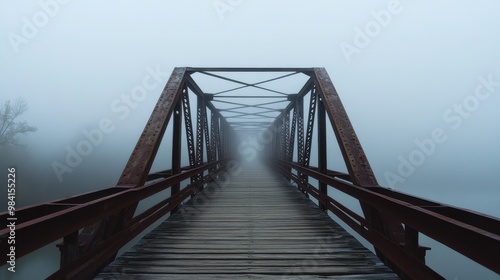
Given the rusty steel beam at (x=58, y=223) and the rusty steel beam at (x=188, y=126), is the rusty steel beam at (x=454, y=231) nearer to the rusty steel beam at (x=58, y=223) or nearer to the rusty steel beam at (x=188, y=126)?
the rusty steel beam at (x=58, y=223)

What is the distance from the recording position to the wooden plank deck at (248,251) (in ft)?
10.4

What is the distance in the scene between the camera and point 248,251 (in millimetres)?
3904

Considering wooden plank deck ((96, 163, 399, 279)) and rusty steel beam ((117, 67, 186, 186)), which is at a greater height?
rusty steel beam ((117, 67, 186, 186))

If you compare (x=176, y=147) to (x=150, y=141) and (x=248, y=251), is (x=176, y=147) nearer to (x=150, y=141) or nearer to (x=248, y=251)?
(x=150, y=141)

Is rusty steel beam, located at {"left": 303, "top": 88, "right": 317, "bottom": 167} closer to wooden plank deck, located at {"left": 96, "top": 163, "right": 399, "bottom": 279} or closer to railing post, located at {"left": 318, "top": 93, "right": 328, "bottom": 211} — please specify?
railing post, located at {"left": 318, "top": 93, "right": 328, "bottom": 211}

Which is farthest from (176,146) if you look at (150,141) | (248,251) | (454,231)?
(454,231)

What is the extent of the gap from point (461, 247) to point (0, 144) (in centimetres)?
5089

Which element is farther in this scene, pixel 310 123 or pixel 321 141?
pixel 310 123

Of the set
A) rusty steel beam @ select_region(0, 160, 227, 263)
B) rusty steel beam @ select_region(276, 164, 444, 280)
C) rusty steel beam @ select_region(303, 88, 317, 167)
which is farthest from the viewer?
rusty steel beam @ select_region(303, 88, 317, 167)

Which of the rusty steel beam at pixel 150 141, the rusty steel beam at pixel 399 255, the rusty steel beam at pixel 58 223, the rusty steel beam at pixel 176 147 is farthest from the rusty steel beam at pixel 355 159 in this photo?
the rusty steel beam at pixel 176 147

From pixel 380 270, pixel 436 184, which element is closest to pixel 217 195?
pixel 380 270

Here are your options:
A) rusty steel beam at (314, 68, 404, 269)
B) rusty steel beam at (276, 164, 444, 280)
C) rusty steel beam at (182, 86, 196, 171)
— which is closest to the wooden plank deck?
rusty steel beam at (276, 164, 444, 280)

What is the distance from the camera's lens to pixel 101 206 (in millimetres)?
2729

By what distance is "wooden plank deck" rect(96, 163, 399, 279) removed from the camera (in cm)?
317
